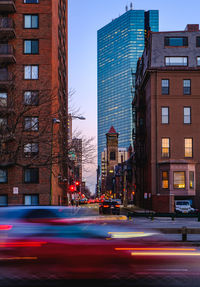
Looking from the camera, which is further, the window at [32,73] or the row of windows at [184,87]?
the row of windows at [184,87]

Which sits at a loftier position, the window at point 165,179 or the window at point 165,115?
the window at point 165,115

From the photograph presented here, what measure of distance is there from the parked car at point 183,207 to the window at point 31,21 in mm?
27718

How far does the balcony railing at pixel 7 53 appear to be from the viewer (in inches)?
1858

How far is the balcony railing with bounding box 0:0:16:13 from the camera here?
47.8 metres

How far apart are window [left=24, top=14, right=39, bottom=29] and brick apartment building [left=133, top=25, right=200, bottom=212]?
17.1 m

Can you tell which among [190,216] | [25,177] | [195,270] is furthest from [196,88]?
[195,270]

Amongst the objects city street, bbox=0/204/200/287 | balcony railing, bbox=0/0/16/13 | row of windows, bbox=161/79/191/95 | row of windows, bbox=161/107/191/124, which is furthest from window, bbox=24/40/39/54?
city street, bbox=0/204/200/287

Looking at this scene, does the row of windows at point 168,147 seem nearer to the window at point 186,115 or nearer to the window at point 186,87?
the window at point 186,115

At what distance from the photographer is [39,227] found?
39.4 feet

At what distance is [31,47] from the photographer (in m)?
49.9

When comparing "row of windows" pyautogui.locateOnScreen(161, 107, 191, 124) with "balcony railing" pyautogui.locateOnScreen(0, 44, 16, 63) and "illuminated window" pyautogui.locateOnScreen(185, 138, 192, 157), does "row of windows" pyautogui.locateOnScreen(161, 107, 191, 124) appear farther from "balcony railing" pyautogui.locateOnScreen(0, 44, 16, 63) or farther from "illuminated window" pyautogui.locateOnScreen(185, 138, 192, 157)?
"balcony railing" pyautogui.locateOnScreen(0, 44, 16, 63)

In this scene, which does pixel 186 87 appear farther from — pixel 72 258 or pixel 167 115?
pixel 72 258

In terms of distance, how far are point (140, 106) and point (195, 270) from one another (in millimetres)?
56369

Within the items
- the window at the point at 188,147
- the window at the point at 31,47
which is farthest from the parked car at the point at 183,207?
the window at the point at 31,47
